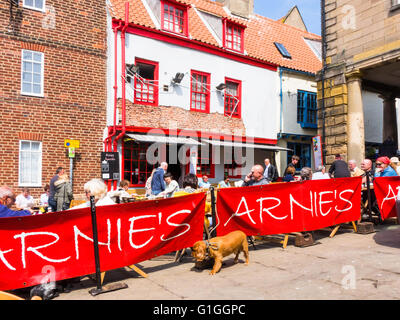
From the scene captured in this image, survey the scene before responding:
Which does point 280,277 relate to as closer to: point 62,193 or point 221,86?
point 62,193

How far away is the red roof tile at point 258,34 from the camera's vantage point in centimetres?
1450

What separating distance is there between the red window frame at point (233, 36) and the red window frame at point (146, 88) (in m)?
4.54

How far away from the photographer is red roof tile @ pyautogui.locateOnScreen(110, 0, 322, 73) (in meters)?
14.5

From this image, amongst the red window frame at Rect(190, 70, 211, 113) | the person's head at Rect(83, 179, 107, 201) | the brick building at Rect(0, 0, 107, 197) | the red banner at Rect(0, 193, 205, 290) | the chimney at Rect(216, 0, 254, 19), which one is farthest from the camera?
the chimney at Rect(216, 0, 254, 19)

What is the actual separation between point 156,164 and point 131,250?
383 inches

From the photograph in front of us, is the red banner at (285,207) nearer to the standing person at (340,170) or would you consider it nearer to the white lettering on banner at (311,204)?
the white lettering on banner at (311,204)

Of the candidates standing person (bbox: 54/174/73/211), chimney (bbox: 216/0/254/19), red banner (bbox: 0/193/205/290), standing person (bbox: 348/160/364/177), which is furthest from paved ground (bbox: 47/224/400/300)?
chimney (bbox: 216/0/254/19)

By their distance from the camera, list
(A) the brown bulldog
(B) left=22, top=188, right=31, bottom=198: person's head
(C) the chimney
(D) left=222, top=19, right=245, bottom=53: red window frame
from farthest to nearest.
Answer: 1. (C) the chimney
2. (D) left=222, top=19, right=245, bottom=53: red window frame
3. (B) left=22, top=188, right=31, bottom=198: person's head
4. (A) the brown bulldog

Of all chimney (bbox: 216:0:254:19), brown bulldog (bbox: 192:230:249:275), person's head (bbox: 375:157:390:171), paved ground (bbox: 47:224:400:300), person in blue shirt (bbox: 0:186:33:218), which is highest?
chimney (bbox: 216:0:254:19)

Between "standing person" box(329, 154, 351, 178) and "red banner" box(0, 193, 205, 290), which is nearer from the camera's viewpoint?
"red banner" box(0, 193, 205, 290)

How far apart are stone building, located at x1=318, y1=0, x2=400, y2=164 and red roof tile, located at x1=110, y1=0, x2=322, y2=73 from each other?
5403 millimetres

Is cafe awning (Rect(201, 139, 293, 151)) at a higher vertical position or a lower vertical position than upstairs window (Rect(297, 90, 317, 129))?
lower

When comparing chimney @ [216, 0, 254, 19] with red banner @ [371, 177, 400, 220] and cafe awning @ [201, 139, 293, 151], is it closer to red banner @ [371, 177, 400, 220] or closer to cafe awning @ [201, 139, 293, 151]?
cafe awning @ [201, 139, 293, 151]
